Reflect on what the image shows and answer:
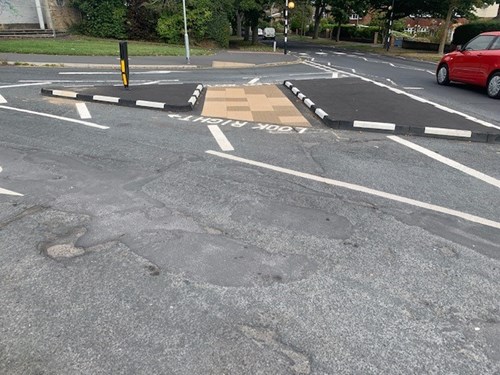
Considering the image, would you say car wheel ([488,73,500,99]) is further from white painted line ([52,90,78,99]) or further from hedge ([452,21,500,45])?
hedge ([452,21,500,45])

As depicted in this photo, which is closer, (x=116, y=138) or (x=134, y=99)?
(x=116, y=138)

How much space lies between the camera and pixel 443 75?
14.1 meters

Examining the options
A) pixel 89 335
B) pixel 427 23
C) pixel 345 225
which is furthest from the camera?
pixel 427 23

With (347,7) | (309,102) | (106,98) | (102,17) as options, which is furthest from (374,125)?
(347,7)

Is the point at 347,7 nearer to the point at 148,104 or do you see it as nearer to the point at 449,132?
the point at 148,104

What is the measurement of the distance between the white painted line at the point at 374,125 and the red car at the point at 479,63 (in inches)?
241

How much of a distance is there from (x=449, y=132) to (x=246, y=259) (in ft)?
19.2

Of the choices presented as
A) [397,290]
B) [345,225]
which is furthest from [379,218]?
[397,290]

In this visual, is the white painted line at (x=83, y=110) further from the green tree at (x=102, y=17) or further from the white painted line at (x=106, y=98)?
the green tree at (x=102, y=17)

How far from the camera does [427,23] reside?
205 ft

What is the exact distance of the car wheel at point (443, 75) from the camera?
45.5 feet

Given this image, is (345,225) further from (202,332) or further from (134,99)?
(134,99)

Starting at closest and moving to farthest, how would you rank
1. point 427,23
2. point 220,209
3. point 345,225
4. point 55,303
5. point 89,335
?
1. point 89,335
2. point 55,303
3. point 345,225
4. point 220,209
5. point 427,23

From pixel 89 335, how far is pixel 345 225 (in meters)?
2.55
